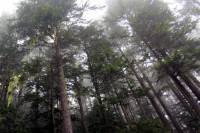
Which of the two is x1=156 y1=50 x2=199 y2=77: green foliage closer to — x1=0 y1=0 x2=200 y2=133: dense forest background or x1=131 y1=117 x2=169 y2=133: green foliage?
x1=0 y1=0 x2=200 y2=133: dense forest background

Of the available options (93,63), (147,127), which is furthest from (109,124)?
(93,63)

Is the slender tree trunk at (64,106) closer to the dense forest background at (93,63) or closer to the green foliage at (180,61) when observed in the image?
the dense forest background at (93,63)

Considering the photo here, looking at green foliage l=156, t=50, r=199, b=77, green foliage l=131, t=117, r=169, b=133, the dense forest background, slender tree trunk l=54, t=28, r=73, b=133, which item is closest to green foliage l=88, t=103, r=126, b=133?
the dense forest background

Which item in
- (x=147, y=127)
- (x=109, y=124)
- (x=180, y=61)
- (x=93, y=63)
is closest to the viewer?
(x=147, y=127)

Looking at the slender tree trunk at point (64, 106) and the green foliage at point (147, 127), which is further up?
the slender tree trunk at point (64, 106)

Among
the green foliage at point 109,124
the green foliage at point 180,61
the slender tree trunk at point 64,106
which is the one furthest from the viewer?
the green foliage at point 109,124

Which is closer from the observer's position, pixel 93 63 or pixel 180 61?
pixel 180 61

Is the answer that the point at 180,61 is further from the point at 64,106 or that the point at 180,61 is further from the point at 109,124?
the point at 64,106

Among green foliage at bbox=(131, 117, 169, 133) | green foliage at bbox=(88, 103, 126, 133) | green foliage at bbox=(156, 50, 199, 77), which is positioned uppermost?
green foliage at bbox=(156, 50, 199, 77)

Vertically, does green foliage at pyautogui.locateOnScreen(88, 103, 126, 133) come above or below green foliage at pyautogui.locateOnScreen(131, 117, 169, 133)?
above

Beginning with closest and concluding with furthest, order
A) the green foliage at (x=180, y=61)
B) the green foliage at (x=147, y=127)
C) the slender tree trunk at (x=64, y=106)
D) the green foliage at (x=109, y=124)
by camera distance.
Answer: the green foliage at (x=147, y=127) < the slender tree trunk at (x=64, y=106) < the green foliage at (x=180, y=61) < the green foliage at (x=109, y=124)

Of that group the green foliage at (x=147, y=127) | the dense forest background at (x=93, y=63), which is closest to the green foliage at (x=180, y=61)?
the dense forest background at (x=93, y=63)

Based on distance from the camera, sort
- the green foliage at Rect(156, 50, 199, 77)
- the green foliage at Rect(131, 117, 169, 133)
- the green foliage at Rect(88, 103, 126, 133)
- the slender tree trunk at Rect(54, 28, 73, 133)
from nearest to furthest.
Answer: the green foliage at Rect(131, 117, 169, 133)
the slender tree trunk at Rect(54, 28, 73, 133)
the green foliage at Rect(156, 50, 199, 77)
the green foliage at Rect(88, 103, 126, 133)

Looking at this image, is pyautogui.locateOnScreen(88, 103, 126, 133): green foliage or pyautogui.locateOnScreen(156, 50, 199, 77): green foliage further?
pyautogui.locateOnScreen(88, 103, 126, 133): green foliage
